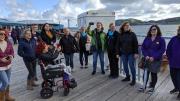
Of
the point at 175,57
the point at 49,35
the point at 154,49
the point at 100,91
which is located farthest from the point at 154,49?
the point at 49,35

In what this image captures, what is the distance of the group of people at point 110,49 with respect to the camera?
6.96 meters

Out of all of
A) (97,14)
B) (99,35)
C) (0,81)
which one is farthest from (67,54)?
(97,14)

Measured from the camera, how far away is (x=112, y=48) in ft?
32.5

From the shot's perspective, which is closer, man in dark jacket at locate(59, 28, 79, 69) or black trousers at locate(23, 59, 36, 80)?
black trousers at locate(23, 59, 36, 80)

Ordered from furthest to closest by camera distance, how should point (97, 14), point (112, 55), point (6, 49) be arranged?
point (97, 14) → point (112, 55) → point (6, 49)

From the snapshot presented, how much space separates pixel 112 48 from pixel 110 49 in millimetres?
90

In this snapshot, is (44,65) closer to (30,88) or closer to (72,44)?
(30,88)

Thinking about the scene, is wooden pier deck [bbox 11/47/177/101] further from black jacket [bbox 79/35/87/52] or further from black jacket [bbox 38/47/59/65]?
black jacket [bbox 79/35/87/52]

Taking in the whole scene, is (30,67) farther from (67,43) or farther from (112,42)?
(67,43)

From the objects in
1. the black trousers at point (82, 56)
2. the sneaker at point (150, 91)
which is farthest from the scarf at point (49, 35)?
the black trousers at point (82, 56)

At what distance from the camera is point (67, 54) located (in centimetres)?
1112

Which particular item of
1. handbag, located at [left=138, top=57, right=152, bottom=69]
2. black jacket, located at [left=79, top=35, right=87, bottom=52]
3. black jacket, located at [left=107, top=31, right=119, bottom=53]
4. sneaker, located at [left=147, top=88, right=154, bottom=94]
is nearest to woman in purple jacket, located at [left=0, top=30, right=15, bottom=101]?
handbag, located at [left=138, top=57, right=152, bottom=69]

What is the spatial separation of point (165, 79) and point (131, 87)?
154cm

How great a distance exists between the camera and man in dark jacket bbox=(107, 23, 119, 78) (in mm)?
9812
